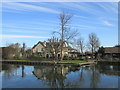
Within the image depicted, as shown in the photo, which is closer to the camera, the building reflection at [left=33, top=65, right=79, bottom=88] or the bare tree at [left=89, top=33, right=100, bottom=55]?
the building reflection at [left=33, top=65, right=79, bottom=88]

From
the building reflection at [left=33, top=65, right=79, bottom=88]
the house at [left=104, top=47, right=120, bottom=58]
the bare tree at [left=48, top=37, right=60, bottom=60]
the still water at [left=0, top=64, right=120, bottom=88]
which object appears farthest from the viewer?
the house at [left=104, top=47, right=120, bottom=58]

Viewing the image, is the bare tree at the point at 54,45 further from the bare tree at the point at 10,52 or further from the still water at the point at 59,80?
the still water at the point at 59,80

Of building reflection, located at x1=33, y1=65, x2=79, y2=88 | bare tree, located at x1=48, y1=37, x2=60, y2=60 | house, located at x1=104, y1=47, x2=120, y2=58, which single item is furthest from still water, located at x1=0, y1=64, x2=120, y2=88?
house, located at x1=104, y1=47, x2=120, y2=58

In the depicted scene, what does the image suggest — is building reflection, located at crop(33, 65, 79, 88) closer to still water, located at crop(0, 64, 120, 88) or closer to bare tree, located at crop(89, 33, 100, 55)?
still water, located at crop(0, 64, 120, 88)

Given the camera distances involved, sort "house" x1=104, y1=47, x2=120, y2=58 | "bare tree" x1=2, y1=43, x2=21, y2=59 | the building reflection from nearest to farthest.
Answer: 1. the building reflection
2. "house" x1=104, y1=47, x2=120, y2=58
3. "bare tree" x1=2, y1=43, x2=21, y2=59

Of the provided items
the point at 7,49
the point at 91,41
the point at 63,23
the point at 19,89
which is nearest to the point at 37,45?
the point at 7,49

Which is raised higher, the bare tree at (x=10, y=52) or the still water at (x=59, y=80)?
the bare tree at (x=10, y=52)

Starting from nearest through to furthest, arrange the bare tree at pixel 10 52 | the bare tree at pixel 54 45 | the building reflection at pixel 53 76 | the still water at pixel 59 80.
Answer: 1. the still water at pixel 59 80
2. the building reflection at pixel 53 76
3. the bare tree at pixel 54 45
4. the bare tree at pixel 10 52

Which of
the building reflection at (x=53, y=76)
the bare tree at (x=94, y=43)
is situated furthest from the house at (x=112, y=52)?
the building reflection at (x=53, y=76)

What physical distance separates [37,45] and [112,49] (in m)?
25.0

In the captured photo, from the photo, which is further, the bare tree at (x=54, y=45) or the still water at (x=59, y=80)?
the bare tree at (x=54, y=45)

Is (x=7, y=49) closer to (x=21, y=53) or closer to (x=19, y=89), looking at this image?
(x=21, y=53)

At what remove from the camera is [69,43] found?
35062 mm

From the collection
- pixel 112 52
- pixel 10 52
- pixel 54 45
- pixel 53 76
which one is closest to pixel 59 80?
pixel 53 76
